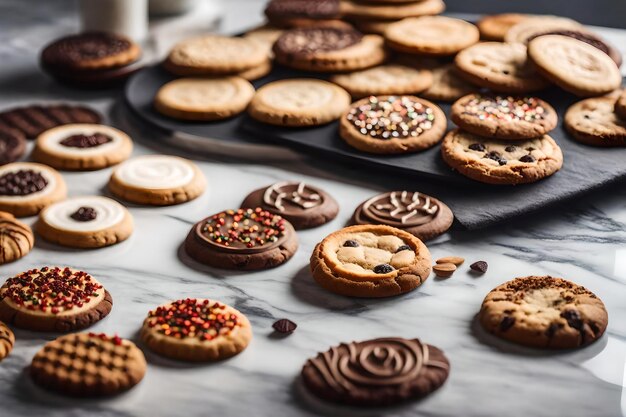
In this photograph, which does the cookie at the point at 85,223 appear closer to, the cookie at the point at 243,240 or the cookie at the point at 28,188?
the cookie at the point at 28,188

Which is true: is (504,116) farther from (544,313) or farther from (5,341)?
(5,341)

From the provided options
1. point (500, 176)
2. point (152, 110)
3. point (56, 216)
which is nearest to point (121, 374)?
point (56, 216)

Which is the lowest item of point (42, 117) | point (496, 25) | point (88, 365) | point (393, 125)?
point (42, 117)

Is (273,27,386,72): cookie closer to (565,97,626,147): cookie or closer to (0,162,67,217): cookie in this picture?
(565,97,626,147): cookie

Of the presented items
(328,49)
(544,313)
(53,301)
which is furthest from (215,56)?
(544,313)

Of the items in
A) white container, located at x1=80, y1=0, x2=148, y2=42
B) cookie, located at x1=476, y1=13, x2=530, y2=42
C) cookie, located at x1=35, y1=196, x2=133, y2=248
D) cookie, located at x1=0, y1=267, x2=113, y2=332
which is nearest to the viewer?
cookie, located at x1=0, y1=267, x2=113, y2=332

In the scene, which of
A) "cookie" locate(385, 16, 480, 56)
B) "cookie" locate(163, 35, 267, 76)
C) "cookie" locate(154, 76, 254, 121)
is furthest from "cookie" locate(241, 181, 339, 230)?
"cookie" locate(385, 16, 480, 56)
